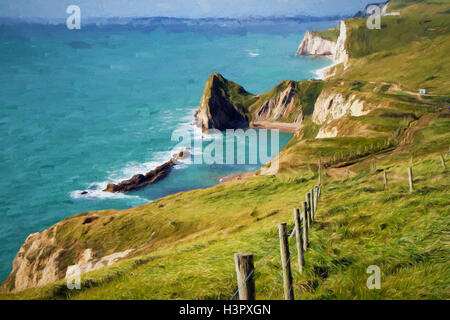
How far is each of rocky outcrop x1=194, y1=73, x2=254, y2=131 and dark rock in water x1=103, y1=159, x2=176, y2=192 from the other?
181 ft

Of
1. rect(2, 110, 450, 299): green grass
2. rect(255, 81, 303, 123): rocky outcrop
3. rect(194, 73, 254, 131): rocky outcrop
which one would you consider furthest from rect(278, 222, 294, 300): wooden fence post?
rect(255, 81, 303, 123): rocky outcrop

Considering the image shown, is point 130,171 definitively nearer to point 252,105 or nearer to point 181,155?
point 181,155

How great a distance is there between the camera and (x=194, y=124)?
19050cm

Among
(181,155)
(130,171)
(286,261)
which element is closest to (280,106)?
(181,155)

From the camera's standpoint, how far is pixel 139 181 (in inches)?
4609

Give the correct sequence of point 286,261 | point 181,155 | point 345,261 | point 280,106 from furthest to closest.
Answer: point 280,106
point 181,155
point 345,261
point 286,261

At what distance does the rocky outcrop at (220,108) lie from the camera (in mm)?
A: 177375

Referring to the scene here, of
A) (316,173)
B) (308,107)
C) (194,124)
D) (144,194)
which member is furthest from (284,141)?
(316,173)

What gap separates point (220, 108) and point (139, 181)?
245 feet

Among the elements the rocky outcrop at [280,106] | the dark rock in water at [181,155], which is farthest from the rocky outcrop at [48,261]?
the rocky outcrop at [280,106]

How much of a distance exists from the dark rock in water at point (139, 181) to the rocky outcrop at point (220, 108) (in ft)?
181

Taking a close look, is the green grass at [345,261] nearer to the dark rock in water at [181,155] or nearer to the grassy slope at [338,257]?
the grassy slope at [338,257]
